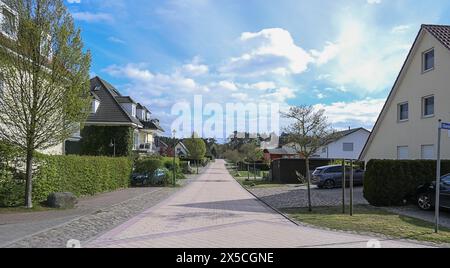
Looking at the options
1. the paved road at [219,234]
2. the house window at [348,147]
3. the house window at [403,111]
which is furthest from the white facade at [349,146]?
the paved road at [219,234]

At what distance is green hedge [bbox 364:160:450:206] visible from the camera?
17016 mm

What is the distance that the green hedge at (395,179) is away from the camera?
55.8ft

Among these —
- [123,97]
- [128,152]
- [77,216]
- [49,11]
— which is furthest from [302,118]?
[123,97]

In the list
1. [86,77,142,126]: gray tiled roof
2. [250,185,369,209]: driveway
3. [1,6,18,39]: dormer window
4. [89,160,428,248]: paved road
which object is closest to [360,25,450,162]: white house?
[250,185,369,209]: driveway

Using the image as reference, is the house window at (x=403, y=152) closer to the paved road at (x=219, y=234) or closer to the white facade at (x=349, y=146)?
the paved road at (x=219, y=234)

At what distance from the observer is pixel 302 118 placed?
53.8 feet

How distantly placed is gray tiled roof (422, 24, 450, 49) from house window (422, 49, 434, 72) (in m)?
0.97

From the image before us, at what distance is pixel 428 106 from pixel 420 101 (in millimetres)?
546

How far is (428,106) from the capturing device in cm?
2366

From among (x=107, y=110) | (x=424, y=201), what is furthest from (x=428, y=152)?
(x=107, y=110)

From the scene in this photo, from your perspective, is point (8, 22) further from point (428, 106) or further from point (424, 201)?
point (428, 106)

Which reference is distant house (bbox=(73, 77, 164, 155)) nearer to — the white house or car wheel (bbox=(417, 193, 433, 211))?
the white house
